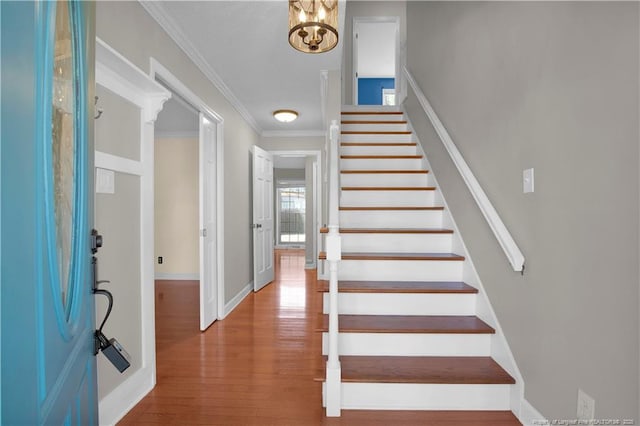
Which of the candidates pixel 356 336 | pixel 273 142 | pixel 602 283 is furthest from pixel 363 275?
pixel 273 142

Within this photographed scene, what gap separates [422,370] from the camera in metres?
1.90

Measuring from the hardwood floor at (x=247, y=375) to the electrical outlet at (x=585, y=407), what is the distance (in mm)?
437

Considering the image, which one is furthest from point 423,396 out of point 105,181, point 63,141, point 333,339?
point 105,181

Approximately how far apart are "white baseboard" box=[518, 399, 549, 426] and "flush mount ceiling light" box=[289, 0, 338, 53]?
7.75 ft

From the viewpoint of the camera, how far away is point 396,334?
2070mm

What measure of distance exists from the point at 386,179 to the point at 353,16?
336 cm

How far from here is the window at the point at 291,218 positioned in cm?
1101

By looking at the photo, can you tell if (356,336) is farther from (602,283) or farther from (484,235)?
(602,283)

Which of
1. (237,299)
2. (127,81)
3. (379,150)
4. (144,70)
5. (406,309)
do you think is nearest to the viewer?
(127,81)

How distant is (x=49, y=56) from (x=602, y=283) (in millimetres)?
1696

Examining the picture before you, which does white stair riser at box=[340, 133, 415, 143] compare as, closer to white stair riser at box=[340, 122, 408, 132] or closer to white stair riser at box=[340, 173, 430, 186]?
white stair riser at box=[340, 122, 408, 132]

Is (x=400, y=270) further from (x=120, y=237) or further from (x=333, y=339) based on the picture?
(x=120, y=237)

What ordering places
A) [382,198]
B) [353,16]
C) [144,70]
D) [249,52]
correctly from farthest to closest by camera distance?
[353,16] < [382,198] < [249,52] < [144,70]

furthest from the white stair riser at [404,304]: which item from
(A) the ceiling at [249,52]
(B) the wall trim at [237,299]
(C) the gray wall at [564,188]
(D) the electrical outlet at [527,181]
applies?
(A) the ceiling at [249,52]
